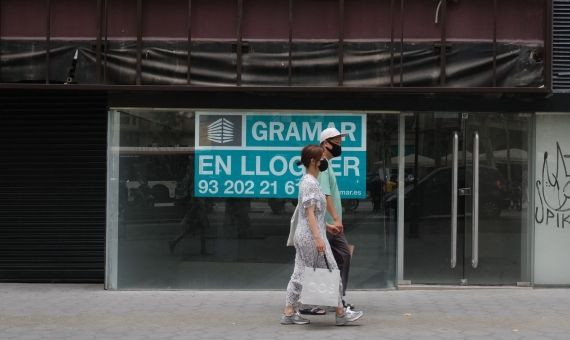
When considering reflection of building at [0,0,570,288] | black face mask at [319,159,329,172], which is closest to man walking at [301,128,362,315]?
black face mask at [319,159,329,172]

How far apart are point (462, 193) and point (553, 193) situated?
1190 mm

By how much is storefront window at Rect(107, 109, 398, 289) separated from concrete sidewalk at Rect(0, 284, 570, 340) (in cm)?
32

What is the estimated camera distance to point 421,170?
9.91 m

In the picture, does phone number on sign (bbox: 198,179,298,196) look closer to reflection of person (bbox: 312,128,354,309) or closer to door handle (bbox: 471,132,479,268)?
reflection of person (bbox: 312,128,354,309)

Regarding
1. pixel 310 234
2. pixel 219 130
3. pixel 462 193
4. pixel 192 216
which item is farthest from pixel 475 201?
pixel 192 216


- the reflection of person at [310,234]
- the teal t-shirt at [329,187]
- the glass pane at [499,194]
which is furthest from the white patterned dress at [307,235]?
the glass pane at [499,194]

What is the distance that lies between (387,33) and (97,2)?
3.61 metres

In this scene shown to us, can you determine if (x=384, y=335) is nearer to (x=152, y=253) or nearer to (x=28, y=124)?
(x=152, y=253)

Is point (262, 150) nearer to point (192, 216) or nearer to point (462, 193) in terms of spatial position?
point (192, 216)

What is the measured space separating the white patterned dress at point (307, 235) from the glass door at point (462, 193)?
2659 millimetres

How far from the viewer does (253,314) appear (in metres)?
8.41

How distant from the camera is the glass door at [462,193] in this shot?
990 centimetres

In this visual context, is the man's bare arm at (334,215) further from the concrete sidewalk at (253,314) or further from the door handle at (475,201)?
the door handle at (475,201)

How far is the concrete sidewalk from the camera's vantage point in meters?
7.41
